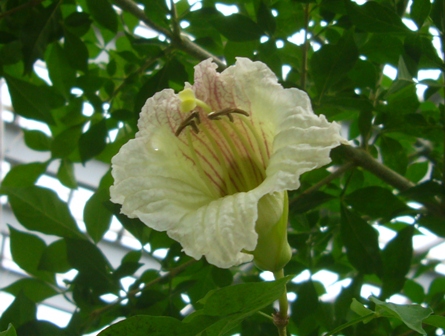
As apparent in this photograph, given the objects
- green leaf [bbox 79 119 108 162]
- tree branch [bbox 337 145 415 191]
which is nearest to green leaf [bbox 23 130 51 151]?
green leaf [bbox 79 119 108 162]

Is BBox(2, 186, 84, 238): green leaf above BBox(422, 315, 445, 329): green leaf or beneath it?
above

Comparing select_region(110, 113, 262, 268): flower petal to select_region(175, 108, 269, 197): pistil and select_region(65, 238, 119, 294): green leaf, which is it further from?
select_region(65, 238, 119, 294): green leaf

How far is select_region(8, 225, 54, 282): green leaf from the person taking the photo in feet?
3.42

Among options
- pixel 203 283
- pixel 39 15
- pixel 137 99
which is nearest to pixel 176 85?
pixel 137 99

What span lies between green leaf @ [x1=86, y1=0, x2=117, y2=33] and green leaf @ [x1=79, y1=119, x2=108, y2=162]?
0.19 meters

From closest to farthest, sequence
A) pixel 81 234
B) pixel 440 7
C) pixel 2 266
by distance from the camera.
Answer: pixel 440 7
pixel 81 234
pixel 2 266

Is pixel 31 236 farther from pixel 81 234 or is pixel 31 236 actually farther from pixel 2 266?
pixel 2 266

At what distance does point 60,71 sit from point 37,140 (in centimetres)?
26

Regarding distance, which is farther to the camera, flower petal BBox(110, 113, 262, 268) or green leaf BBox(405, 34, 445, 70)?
green leaf BBox(405, 34, 445, 70)

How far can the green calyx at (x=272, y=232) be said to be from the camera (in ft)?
2.05

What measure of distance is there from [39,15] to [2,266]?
24.3 ft

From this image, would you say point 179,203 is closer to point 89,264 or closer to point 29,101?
point 89,264

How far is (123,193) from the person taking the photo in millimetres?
648

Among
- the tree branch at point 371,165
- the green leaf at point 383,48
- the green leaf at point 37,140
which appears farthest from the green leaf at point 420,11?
the green leaf at point 37,140
